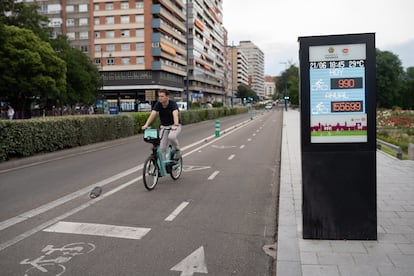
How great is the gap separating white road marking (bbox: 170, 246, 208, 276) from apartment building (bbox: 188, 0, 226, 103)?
245 ft

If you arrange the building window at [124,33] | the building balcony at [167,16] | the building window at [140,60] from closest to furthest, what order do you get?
the building balcony at [167,16], the building window at [140,60], the building window at [124,33]

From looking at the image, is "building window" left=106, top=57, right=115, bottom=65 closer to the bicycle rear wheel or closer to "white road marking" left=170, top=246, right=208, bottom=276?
the bicycle rear wheel

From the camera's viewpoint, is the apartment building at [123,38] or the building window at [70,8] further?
the building window at [70,8]

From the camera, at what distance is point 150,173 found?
789cm

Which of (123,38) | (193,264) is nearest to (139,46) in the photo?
(123,38)

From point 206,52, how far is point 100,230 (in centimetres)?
10142

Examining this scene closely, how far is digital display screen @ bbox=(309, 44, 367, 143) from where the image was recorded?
4.50 metres

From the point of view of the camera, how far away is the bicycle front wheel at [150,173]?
25.1 ft

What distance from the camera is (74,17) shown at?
7056cm

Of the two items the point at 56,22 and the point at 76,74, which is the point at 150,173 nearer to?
the point at 76,74

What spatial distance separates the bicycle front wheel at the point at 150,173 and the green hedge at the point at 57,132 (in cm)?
568

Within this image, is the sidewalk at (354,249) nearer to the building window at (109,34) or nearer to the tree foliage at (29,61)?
the tree foliage at (29,61)

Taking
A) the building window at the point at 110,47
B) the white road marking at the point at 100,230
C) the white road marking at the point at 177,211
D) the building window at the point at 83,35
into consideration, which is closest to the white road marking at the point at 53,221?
the white road marking at the point at 100,230

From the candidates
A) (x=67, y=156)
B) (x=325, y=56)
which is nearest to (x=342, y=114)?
(x=325, y=56)
